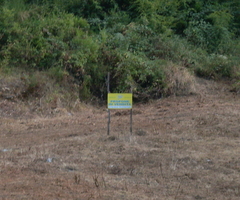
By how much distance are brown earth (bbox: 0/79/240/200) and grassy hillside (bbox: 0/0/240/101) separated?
6.66ft

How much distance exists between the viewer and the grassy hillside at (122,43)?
15320 millimetres

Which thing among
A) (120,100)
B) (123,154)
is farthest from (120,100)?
(123,154)

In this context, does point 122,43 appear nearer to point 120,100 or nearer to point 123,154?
point 120,100

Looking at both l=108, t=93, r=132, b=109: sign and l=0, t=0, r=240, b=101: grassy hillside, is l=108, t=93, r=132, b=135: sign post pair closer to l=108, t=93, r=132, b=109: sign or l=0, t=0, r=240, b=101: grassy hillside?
l=108, t=93, r=132, b=109: sign

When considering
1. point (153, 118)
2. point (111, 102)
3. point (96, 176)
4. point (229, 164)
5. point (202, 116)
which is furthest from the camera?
point (153, 118)

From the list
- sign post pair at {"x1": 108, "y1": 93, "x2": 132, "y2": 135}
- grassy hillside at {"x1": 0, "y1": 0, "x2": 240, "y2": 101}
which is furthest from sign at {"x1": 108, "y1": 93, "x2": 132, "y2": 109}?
grassy hillside at {"x1": 0, "y1": 0, "x2": 240, "y2": 101}

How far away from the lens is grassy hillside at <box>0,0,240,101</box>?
15.3m

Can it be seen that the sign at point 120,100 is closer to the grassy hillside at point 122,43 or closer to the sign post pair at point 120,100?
the sign post pair at point 120,100

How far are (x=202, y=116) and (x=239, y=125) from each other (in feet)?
4.14

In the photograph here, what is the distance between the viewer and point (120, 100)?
996cm

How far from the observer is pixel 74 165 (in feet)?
24.4

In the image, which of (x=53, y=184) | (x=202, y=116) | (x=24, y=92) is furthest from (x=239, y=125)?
(x=24, y=92)

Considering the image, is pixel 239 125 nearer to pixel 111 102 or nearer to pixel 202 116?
pixel 202 116

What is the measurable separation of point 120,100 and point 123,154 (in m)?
2.08
